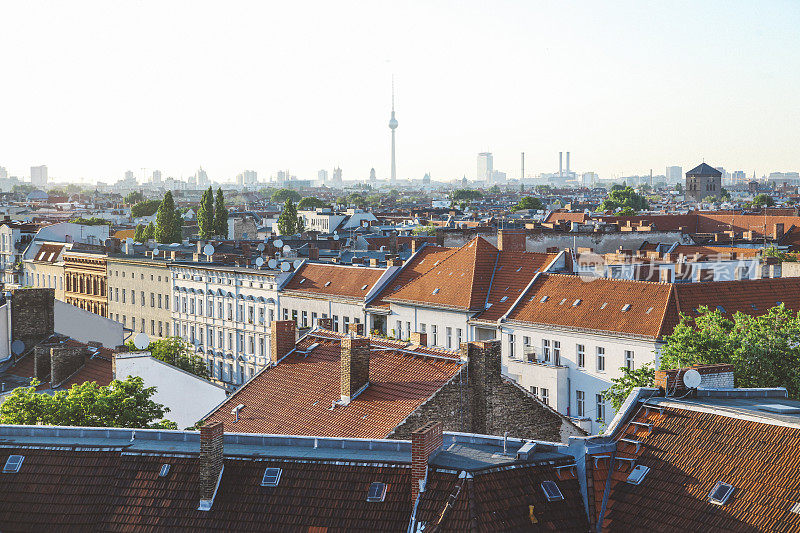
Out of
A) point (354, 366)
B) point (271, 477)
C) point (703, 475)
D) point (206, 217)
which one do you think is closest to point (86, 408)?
point (354, 366)

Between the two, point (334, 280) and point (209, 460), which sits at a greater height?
point (334, 280)

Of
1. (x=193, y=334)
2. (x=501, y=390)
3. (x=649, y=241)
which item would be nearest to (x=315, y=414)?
(x=501, y=390)

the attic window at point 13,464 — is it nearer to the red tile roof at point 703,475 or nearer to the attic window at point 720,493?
the red tile roof at point 703,475

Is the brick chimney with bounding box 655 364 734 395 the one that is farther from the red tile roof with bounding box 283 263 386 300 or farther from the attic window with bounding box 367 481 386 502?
the red tile roof with bounding box 283 263 386 300

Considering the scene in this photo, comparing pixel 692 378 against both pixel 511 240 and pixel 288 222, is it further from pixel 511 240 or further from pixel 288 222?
pixel 288 222

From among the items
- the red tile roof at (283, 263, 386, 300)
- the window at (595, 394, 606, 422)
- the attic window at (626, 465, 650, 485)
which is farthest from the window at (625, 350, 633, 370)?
the attic window at (626, 465, 650, 485)

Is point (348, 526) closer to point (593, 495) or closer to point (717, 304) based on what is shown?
point (593, 495)

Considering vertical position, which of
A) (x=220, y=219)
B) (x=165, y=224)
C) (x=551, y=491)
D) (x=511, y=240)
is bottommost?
(x=551, y=491)
